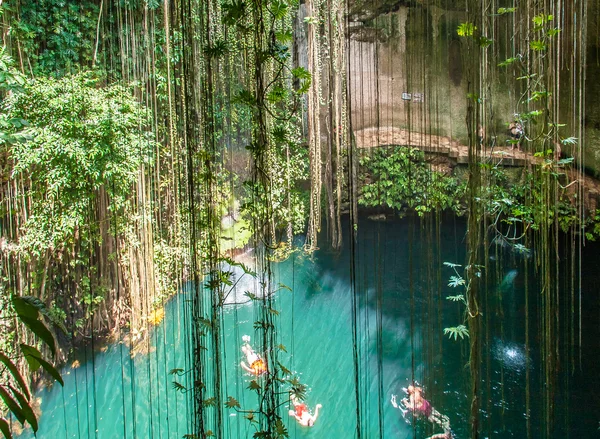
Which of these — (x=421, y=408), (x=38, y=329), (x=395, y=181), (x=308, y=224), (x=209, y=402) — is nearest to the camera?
(x=38, y=329)

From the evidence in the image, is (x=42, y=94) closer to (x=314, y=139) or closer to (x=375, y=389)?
(x=314, y=139)

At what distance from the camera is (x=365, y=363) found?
466 cm

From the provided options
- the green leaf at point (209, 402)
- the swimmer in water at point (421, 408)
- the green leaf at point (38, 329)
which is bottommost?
the swimmer in water at point (421, 408)

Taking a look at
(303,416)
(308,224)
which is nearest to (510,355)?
(303,416)

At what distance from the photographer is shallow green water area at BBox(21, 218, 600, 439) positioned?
421cm

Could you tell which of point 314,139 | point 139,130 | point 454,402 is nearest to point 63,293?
point 139,130

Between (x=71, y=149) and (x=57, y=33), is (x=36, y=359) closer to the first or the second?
(x=71, y=149)

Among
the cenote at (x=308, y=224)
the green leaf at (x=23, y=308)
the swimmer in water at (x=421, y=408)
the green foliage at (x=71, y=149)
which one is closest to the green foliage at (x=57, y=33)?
the cenote at (x=308, y=224)

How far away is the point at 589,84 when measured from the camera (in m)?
4.98

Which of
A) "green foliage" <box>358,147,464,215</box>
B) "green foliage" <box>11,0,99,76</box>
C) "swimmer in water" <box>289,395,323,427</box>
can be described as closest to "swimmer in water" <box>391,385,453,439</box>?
"swimmer in water" <box>289,395,323,427</box>

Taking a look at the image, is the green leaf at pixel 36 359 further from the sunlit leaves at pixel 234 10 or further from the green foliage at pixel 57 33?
the green foliage at pixel 57 33

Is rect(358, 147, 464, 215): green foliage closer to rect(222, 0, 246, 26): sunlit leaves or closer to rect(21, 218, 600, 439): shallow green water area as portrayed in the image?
rect(21, 218, 600, 439): shallow green water area

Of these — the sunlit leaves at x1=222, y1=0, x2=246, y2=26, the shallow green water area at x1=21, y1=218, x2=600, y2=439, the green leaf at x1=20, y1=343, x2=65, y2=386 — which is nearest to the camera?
the green leaf at x1=20, y1=343, x2=65, y2=386

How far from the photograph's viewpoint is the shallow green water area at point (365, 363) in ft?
13.8
